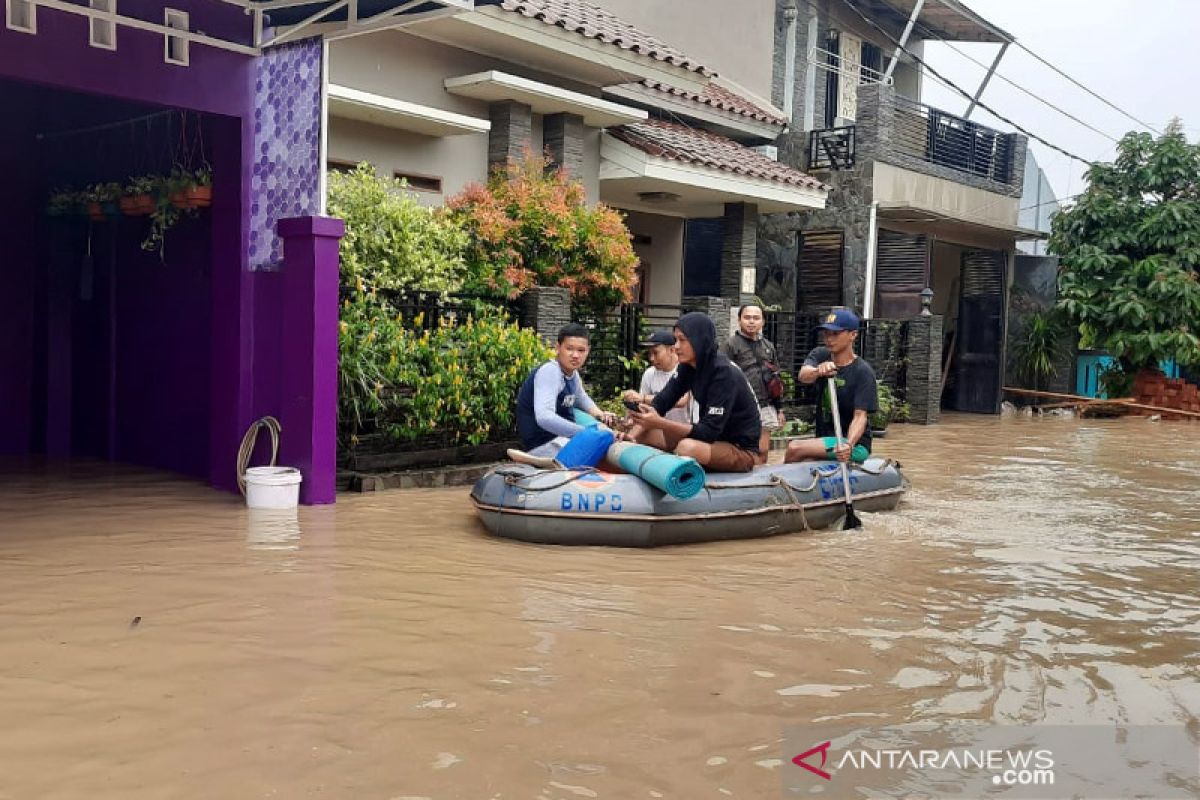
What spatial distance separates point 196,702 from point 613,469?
179 inches

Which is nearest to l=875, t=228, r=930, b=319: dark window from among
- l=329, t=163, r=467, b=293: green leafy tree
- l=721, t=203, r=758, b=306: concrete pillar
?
l=721, t=203, r=758, b=306: concrete pillar

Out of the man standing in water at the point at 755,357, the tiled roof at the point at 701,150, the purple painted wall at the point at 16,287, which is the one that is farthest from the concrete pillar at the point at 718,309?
the purple painted wall at the point at 16,287

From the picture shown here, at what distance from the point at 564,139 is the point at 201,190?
6229mm

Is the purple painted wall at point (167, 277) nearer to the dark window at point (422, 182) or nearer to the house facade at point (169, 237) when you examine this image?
the house facade at point (169, 237)

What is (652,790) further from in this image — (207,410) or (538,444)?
(207,410)

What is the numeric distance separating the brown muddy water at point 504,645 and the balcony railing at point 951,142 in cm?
1266

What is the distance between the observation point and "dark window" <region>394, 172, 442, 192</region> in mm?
13289

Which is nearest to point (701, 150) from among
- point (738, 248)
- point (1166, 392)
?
point (738, 248)

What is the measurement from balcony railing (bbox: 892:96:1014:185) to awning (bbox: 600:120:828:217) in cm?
330

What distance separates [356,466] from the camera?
10.0 meters

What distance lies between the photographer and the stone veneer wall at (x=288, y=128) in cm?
893

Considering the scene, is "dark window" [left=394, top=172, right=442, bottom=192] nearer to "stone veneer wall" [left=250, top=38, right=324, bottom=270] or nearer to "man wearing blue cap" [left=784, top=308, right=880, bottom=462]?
"stone veneer wall" [left=250, top=38, right=324, bottom=270]

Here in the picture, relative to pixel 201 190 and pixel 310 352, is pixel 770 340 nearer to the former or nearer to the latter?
pixel 310 352

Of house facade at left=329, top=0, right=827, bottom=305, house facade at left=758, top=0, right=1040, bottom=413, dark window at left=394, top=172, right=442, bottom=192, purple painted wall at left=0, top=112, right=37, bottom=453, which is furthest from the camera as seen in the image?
house facade at left=758, top=0, right=1040, bottom=413
